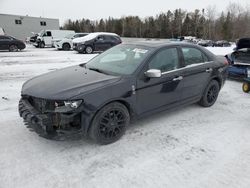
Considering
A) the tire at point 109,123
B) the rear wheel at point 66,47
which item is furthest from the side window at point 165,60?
the rear wheel at point 66,47

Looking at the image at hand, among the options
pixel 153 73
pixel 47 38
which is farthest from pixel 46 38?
pixel 153 73

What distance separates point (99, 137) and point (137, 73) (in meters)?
1.14

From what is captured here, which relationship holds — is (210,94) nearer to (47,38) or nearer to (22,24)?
(47,38)

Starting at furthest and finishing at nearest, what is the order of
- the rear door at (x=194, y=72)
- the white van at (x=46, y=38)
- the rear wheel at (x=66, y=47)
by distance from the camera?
the white van at (x=46, y=38), the rear wheel at (x=66, y=47), the rear door at (x=194, y=72)

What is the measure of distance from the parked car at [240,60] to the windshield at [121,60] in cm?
451

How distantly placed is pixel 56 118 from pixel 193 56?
2965 mm

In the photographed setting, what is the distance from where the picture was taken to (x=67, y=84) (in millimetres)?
3402

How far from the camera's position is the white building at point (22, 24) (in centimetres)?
4238

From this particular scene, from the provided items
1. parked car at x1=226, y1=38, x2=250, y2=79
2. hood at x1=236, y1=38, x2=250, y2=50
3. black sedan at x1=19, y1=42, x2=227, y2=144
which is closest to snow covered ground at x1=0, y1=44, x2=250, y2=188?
black sedan at x1=19, y1=42, x2=227, y2=144

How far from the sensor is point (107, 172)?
2.88m

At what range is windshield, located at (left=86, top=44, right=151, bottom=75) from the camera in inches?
151

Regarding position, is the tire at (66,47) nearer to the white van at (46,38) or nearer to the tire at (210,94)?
the white van at (46,38)

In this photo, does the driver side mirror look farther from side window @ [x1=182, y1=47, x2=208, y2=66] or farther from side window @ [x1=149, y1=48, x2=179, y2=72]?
side window @ [x1=182, y1=47, x2=208, y2=66]

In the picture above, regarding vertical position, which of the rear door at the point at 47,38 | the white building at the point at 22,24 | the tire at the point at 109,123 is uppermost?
the white building at the point at 22,24
